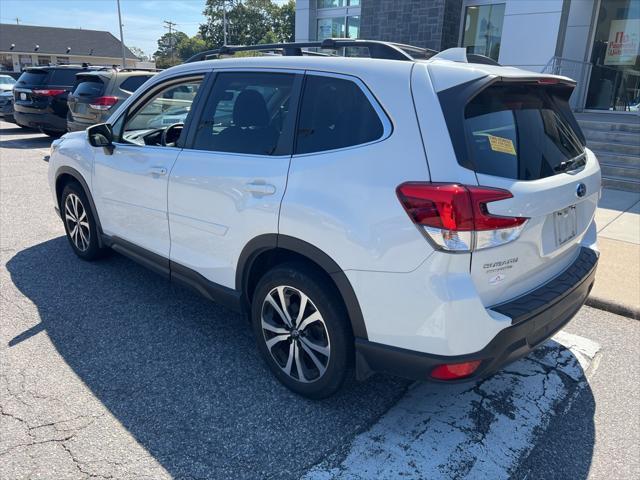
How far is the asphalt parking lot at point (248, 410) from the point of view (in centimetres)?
250

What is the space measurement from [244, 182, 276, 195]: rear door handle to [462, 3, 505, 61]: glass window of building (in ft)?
43.2

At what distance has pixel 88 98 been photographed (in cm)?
1039

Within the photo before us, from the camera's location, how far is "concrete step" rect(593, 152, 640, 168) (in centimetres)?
874

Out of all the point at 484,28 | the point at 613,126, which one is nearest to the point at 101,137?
the point at 613,126

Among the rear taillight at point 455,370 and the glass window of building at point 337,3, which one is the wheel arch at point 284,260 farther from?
the glass window of building at point 337,3

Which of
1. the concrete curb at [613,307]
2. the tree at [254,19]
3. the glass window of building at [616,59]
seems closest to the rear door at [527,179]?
the concrete curb at [613,307]

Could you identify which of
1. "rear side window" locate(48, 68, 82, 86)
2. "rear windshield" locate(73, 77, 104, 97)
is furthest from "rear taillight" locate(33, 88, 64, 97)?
"rear windshield" locate(73, 77, 104, 97)

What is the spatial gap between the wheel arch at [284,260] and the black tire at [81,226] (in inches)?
86.2

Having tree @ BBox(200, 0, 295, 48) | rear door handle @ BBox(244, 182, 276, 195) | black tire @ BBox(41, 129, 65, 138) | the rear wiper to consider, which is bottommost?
black tire @ BBox(41, 129, 65, 138)

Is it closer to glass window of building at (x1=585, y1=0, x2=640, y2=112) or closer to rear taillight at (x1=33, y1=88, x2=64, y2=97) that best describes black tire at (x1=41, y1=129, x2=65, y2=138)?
rear taillight at (x1=33, y1=88, x2=64, y2=97)

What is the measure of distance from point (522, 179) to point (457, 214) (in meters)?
0.48

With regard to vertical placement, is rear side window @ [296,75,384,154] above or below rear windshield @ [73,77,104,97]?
above

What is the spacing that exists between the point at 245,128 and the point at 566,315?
2.16m

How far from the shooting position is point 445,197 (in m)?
2.18
